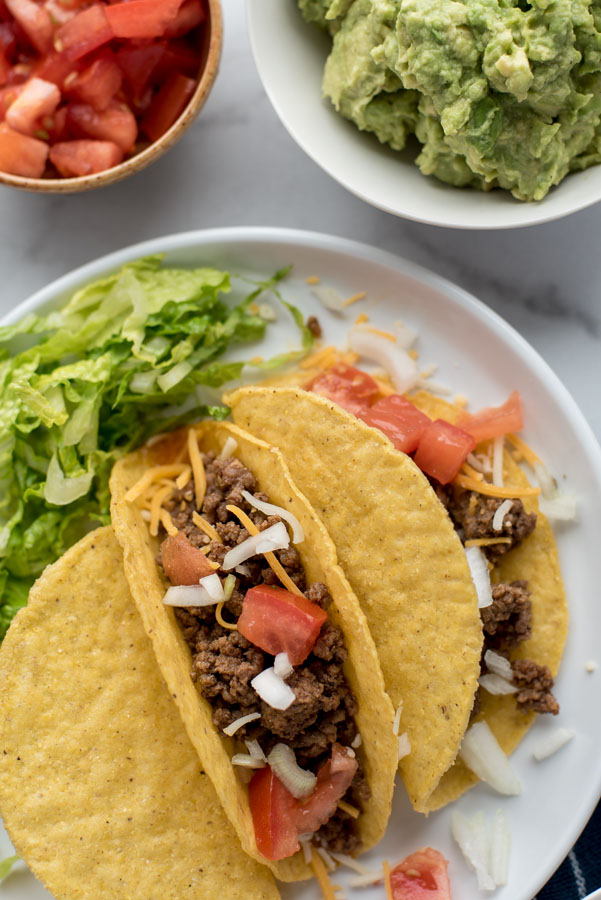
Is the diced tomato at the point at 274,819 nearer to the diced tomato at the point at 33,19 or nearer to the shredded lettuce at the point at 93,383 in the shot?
the shredded lettuce at the point at 93,383

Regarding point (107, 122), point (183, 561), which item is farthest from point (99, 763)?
point (107, 122)

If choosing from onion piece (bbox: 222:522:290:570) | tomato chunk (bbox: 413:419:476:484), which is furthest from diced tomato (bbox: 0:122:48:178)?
tomato chunk (bbox: 413:419:476:484)

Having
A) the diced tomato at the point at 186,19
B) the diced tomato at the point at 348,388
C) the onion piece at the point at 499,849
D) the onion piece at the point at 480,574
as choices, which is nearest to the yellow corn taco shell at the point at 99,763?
the onion piece at the point at 499,849

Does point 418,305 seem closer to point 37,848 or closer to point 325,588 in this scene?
point 325,588

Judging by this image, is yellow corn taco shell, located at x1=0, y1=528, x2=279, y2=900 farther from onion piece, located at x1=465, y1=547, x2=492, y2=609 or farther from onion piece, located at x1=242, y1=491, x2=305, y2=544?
onion piece, located at x1=465, y1=547, x2=492, y2=609

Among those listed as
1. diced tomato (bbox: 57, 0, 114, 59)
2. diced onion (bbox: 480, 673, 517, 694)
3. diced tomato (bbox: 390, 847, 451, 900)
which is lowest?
diced tomato (bbox: 390, 847, 451, 900)
